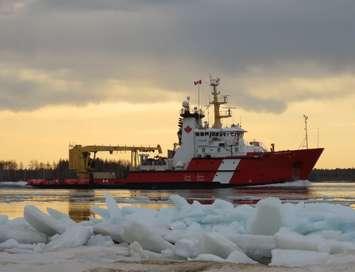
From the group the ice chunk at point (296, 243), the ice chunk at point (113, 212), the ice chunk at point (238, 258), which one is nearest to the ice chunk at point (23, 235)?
the ice chunk at point (113, 212)

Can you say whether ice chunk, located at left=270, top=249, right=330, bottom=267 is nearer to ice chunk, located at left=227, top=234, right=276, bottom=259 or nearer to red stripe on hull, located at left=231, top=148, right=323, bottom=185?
ice chunk, located at left=227, top=234, right=276, bottom=259

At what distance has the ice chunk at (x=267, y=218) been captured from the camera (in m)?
8.13

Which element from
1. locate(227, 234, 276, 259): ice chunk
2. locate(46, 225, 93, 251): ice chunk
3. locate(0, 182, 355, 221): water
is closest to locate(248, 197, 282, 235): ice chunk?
locate(227, 234, 276, 259): ice chunk

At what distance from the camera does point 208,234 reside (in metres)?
7.47

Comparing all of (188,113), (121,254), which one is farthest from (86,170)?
(121,254)

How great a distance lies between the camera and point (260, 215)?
326 inches

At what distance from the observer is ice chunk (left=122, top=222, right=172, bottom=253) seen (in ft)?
26.4

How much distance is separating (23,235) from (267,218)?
141 inches

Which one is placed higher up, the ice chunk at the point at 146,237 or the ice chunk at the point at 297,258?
the ice chunk at the point at 146,237

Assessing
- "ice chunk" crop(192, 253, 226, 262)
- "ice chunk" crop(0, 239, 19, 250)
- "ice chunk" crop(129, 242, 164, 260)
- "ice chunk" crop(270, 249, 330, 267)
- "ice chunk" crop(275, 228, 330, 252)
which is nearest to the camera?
"ice chunk" crop(270, 249, 330, 267)

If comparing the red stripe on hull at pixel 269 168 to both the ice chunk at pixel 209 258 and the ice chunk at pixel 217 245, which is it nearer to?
the ice chunk at pixel 217 245

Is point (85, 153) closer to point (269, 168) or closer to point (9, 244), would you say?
point (269, 168)

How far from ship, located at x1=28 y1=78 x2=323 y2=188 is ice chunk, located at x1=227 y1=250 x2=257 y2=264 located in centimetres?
3359

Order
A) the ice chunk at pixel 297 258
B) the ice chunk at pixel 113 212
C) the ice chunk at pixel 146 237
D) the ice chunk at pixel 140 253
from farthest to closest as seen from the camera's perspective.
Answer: the ice chunk at pixel 113 212
the ice chunk at pixel 146 237
the ice chunk at pixel 140 253
the ice chunk at pixel 297 258
